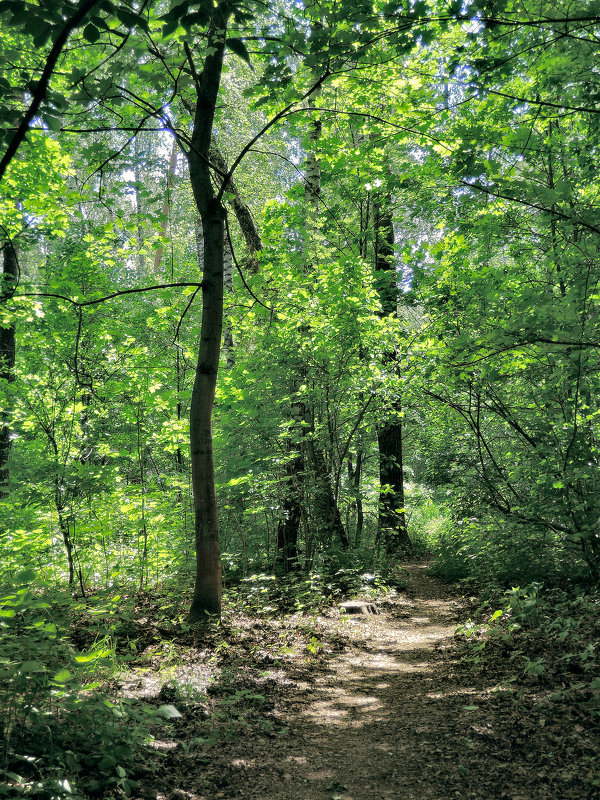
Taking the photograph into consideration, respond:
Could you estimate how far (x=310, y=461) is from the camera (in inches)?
317

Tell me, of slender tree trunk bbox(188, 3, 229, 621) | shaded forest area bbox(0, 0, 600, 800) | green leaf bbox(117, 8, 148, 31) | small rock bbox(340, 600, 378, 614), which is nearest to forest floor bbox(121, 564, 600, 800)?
shaded forest area bbox(0, 0, 600, 800)

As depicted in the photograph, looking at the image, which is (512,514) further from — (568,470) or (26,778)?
(26,778)

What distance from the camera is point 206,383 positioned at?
523 centimetres

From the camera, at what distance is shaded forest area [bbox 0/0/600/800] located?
2.85 m

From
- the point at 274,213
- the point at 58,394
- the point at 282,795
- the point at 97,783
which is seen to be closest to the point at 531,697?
the point at 282,795

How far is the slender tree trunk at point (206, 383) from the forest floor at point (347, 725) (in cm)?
51

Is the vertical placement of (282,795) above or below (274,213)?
below

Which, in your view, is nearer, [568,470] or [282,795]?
[282,795]

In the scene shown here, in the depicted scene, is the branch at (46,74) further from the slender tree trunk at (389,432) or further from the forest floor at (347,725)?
the slender tree trunk at (389,432)

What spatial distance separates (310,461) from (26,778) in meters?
6.02

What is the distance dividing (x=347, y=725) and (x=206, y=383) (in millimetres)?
3192

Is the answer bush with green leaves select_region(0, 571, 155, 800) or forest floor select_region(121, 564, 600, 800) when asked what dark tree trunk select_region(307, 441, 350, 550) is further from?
bush with green leaves select_region(0, 571, 155, 800)

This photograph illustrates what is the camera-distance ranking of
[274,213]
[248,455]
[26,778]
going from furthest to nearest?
[274,213], [248,455], [26,778]

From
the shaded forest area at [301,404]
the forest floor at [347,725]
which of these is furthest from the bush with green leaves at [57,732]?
the forest floor at [347,725]
